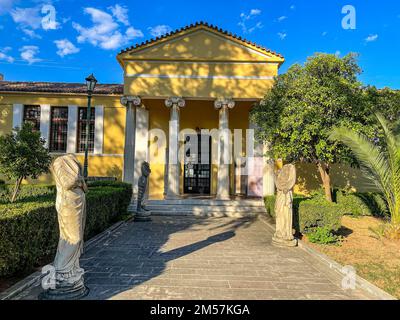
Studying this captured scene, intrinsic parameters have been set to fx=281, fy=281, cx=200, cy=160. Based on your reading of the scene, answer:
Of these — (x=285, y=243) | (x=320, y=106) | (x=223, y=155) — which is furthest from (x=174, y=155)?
(x=285, y=243)

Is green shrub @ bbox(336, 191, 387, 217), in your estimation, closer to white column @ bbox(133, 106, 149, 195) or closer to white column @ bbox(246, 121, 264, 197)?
white column @ bbox(246, 121, 264, 197)

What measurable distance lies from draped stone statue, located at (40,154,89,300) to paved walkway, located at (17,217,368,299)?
37cm

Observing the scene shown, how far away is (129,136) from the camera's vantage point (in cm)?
1375

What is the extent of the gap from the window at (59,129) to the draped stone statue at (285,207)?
13.1 metres

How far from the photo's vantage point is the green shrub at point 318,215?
7629 millimetres

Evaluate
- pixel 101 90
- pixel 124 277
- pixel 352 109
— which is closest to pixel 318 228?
pixel 352 109

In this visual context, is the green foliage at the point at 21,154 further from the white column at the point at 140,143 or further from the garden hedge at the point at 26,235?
the garden hedge at the point at 26,235

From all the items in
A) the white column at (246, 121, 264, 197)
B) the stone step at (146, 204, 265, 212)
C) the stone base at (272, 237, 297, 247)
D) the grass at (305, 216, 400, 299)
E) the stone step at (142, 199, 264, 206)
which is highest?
the white column at (246, 121, 264, 197)

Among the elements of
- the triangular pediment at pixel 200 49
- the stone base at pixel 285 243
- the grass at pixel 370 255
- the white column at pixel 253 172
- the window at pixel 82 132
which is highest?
the triangular pediment at pixel 200 49

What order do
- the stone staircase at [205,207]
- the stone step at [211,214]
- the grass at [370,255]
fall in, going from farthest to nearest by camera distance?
the stone staircase at [205,207], the stone step at [211,214], the grass at [370,255]

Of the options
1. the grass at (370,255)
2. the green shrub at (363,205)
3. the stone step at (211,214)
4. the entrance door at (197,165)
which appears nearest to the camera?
the grass at (370,255)

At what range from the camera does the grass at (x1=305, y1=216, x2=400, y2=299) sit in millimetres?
5136

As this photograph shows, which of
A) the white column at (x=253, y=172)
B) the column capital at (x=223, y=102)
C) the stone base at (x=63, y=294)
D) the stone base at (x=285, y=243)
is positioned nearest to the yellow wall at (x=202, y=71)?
the column capital at (x=223, y=102)

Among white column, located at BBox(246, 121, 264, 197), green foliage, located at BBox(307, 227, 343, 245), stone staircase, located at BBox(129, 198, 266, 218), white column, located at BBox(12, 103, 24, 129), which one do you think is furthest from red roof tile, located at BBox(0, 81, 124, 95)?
green foliage, located at BBox(307, 227, 343, 245)
